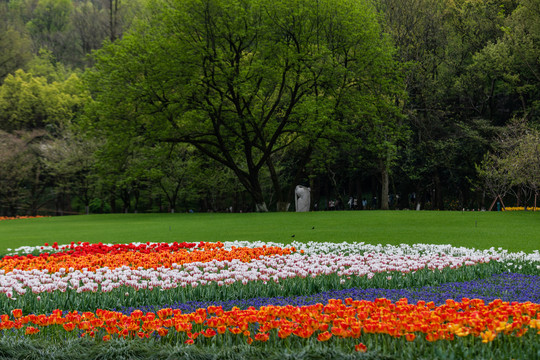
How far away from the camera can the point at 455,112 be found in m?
38.2

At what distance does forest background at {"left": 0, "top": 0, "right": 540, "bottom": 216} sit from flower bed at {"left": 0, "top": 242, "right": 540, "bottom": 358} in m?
17.1

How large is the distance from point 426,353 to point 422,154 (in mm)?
33215

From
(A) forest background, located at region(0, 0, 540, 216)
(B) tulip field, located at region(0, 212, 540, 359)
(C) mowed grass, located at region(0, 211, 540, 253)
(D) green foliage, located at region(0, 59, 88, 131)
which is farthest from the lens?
(D) green foliage, located at region(0, 59, 88, 131)

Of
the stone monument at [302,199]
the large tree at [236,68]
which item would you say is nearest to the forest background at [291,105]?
the large tree at [236,68]

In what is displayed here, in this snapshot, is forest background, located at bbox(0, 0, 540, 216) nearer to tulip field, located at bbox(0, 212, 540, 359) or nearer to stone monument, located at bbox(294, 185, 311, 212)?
stone monument, located at bbox(294, 185, 311, 212)

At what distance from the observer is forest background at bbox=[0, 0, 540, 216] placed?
27219mm

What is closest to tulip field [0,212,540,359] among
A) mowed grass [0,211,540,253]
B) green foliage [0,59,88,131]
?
mowed grass [0,211,540,253]

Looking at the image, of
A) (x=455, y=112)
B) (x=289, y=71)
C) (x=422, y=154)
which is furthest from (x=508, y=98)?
(x=289, y=71)

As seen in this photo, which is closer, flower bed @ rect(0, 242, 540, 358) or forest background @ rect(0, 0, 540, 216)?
flower bed @ rect(0, 242, 540, 358)

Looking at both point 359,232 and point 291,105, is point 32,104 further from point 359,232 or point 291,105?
point 359,232

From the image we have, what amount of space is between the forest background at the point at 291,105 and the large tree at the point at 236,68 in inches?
4.8

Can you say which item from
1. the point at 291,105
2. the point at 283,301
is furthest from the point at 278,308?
the point at 291,105

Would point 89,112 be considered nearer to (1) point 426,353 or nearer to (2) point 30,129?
(2) point 30,129

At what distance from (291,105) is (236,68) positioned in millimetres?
4012
